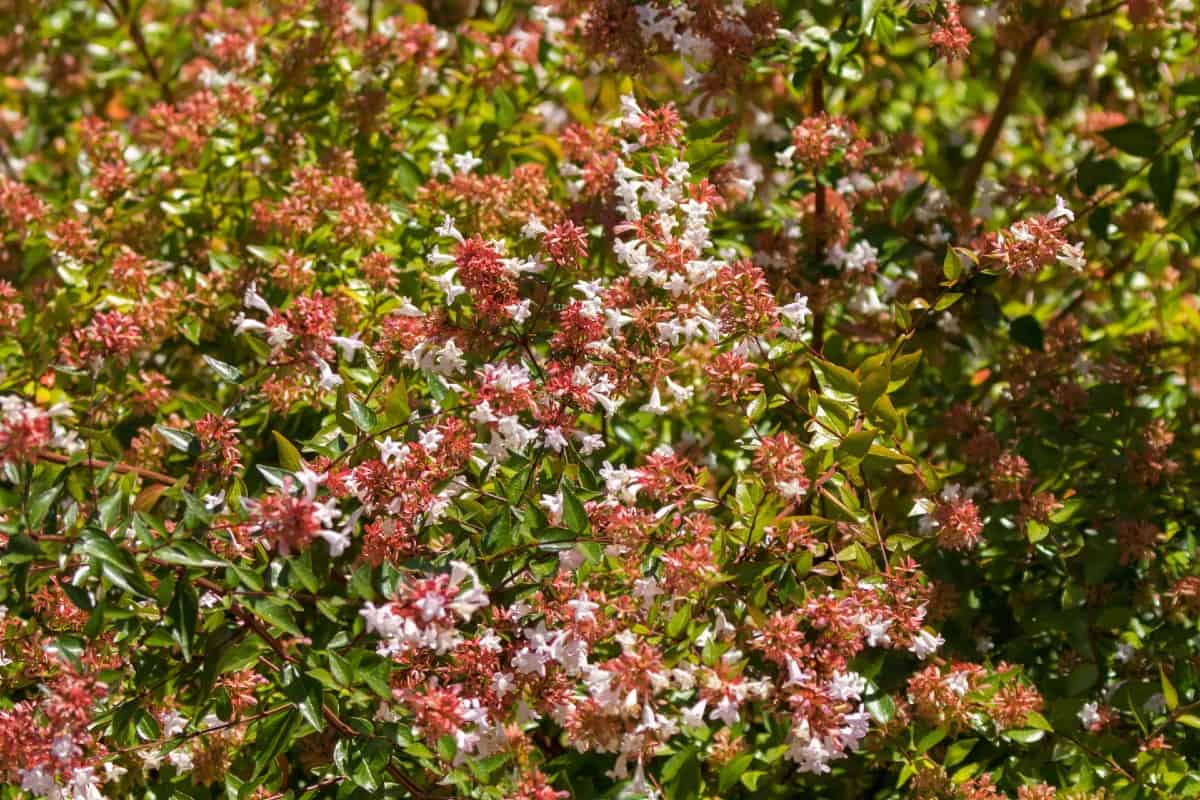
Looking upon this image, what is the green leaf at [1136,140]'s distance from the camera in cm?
260

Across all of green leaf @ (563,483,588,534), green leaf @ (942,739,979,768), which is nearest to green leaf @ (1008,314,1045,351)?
green leaf @ (942,739,979,768)

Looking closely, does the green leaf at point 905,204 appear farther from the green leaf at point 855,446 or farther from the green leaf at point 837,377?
the green leaf at point 855,446

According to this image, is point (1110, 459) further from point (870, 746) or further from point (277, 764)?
point (277, 764)

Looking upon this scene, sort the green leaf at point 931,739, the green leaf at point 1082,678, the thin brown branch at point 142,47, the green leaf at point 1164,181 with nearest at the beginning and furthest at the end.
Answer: the green leaf at point 931,739
the green leaf at point 1082,678
the green leaf at point 1164,181
the thin brown branch at point 142,47

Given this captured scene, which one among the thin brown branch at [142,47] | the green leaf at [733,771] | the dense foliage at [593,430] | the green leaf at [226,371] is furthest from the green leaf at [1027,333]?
the thin brown branch at [142,47]

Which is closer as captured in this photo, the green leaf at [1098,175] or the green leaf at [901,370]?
the green leaf at [901,370]

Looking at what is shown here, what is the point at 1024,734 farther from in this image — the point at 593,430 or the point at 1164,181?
the point at 1164,181

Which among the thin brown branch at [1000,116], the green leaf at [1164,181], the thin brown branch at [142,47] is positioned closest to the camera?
the green leaf at [1164,181]

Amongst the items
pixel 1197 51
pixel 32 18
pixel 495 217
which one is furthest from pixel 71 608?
pixel 1197 51

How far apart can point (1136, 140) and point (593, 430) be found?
3.98 ft

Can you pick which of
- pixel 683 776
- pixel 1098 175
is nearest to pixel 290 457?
pixel 683 776

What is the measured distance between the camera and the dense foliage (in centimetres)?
178

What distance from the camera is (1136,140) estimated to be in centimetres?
260

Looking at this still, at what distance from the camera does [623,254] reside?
192 centimetres
